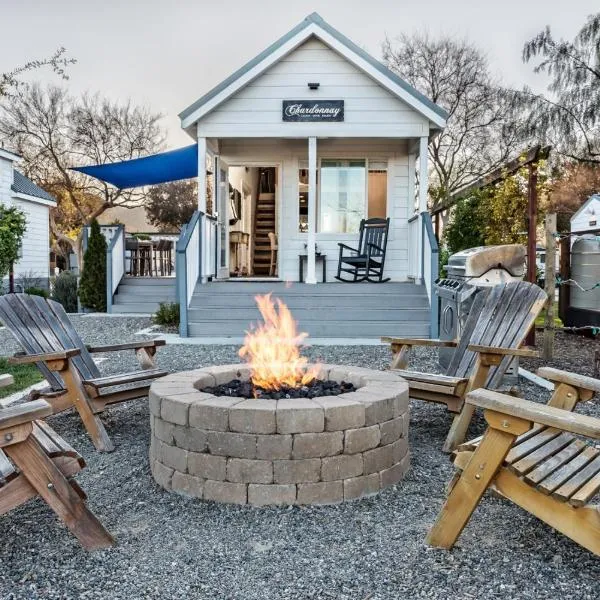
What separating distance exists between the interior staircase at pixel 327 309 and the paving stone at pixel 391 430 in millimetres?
5233

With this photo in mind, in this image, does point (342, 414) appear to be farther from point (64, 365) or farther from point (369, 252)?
point (369, 252)

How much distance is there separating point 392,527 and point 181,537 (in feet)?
3.12

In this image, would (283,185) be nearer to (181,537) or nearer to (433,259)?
(433,259)

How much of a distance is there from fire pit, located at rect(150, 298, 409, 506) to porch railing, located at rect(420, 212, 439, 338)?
5.27m

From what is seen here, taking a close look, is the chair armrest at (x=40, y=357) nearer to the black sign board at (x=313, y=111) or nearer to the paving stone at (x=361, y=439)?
the paving stone at (x=361, y=439)

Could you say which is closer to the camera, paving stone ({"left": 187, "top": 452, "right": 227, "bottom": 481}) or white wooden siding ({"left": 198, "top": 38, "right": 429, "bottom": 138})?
paving stone ({"left": 187, "top": 452, "right": 227, "bottom": 481})

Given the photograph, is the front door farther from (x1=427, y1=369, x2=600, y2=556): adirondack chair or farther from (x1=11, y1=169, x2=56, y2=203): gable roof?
(x1=11, y1=169, x2=56, y2=203): gable roof

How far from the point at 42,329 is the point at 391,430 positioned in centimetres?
260

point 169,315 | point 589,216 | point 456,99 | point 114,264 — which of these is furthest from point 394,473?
point 456,99

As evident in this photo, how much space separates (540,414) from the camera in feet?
7.11

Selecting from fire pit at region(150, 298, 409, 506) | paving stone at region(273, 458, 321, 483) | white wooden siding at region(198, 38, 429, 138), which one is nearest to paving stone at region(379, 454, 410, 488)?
fire pit at region(150, 298, 409, 506)

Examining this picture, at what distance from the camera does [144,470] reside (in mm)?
3516

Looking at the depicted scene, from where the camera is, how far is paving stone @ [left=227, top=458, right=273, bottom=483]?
2.97 meters

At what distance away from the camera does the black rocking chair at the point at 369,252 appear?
1012cm
